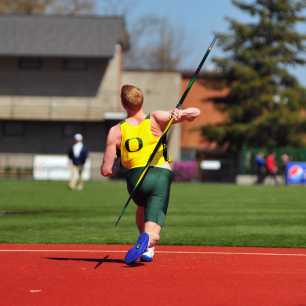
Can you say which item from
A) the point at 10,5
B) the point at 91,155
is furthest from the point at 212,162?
the point at 10,5

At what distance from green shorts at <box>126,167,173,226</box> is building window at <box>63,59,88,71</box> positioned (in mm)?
49138

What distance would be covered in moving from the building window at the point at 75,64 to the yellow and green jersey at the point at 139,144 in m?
49.0

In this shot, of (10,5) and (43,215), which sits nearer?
(43,215)

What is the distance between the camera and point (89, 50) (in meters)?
57.2

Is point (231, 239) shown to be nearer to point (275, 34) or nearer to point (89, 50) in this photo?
point (89, 50)

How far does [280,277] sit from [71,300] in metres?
2.33

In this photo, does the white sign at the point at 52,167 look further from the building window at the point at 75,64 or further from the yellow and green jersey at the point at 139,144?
the yellow and green jersey at the point at 139,144

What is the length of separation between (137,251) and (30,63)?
50.4 meters

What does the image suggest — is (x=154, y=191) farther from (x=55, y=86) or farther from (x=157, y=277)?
(x=55, y=86)

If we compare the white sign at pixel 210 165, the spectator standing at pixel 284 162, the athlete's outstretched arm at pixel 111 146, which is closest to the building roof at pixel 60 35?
the white sign at pixel 210 165

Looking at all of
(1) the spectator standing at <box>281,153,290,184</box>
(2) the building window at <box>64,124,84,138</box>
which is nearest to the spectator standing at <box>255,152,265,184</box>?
(1) the spectator standing at <box>281,153,290,184</box>

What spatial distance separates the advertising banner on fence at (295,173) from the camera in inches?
2076

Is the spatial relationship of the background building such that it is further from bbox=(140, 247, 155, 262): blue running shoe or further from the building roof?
bbox=(140, 247, 155, 262): blue running shoe

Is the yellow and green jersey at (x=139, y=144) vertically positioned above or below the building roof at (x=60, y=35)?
→ below
